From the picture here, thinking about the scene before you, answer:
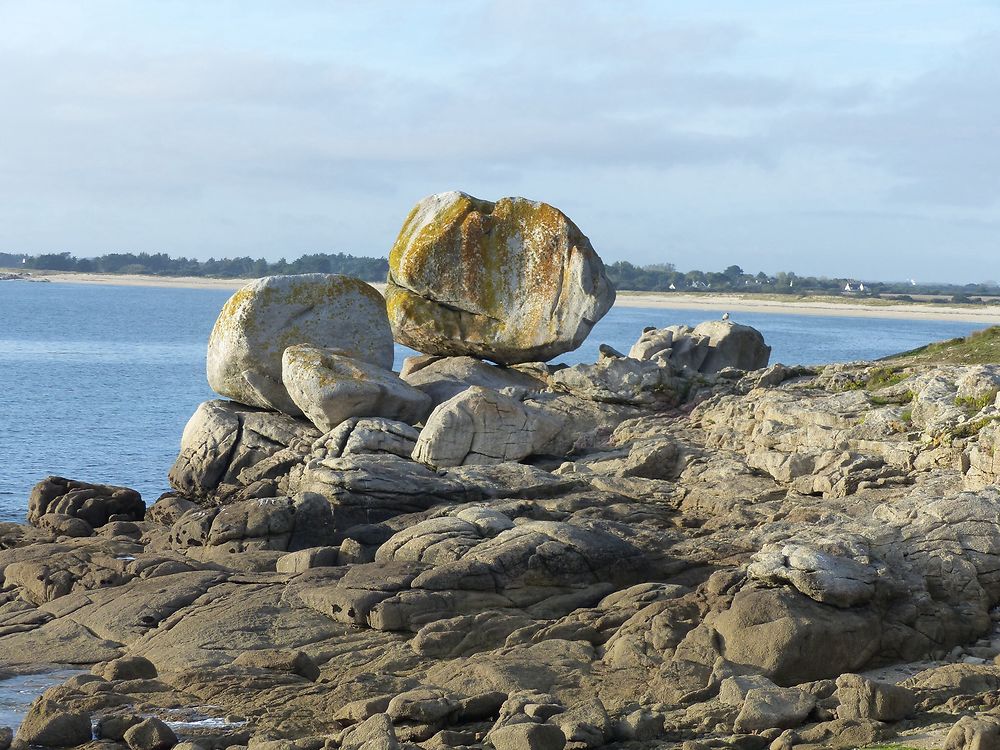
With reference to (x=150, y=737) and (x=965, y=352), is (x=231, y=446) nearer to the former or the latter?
(x=150, y=737)

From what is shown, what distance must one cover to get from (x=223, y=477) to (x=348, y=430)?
9.92 ft

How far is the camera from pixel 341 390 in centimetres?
2331

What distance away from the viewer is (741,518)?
59.3 feet

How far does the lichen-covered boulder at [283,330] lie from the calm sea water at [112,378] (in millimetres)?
5867

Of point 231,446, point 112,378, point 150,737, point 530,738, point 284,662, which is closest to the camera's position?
point 530,738

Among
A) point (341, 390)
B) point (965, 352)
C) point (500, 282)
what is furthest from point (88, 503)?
point (965, 352)

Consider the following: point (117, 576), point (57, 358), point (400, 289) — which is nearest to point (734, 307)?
point (57, 358)

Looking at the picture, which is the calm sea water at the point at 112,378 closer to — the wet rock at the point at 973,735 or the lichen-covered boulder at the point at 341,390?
the lichen-covered boulder at the point at 341,390

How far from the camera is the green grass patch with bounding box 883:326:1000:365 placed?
24672 millimetres

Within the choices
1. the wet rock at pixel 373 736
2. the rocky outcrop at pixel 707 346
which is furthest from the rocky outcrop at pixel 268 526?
the rocky outcrop at pixel 707 346

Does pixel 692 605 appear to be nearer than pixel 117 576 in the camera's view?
Yes

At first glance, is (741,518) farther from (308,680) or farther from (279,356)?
(279,356)

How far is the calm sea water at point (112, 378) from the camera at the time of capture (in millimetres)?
35000

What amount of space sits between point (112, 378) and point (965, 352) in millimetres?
43828
